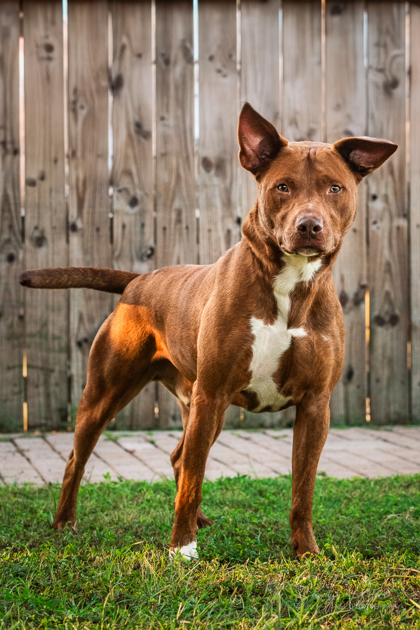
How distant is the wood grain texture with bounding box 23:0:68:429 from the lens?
558 cm

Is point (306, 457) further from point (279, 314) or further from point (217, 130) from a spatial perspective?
point (217, 130)

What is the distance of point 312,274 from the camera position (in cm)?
284

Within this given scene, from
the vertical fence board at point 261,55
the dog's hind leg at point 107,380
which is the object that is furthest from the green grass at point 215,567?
the vertical fence board at point 261,55

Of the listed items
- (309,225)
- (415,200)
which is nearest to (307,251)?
(309,225)

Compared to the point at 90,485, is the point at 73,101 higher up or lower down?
higher up

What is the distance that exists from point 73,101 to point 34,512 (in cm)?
336

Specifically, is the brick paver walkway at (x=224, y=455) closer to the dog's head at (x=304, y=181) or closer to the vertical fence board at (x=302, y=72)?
the vertical fence board at (x=302, y=72)

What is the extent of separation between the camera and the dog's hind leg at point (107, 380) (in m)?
3.43

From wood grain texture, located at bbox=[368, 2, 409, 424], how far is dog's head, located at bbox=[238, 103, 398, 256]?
119 inches

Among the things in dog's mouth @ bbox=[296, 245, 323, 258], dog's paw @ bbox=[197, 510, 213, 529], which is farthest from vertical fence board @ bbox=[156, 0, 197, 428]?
dog's mouth @ bbox=[296, 245, 323, 258]

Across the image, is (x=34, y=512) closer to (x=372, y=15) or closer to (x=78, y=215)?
(x=78, y=215)

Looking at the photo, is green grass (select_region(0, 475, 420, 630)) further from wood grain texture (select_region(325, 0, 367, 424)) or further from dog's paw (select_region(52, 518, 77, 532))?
wood grain texture (select_region(325, 0, 367, 424))

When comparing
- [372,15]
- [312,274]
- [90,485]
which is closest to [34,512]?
[90,485]

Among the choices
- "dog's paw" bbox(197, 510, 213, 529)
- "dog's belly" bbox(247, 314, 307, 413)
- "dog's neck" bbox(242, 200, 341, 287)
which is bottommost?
"dog's paw" bbox(197, 510, 213, 529)
